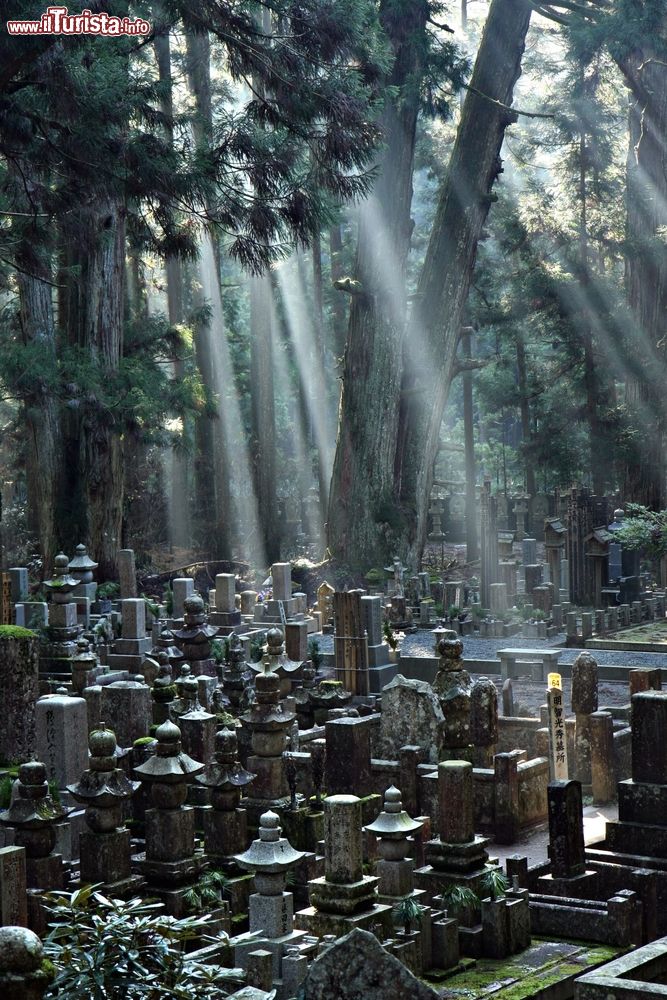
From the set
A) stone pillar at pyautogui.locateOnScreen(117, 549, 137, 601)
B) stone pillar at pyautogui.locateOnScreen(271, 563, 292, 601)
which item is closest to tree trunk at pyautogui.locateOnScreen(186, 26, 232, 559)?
stone pillar at pyautogui.locateOnScreen(271, 563, 292, 601)

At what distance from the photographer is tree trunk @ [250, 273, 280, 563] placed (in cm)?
3164

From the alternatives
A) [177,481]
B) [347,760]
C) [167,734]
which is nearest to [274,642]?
[347,760]

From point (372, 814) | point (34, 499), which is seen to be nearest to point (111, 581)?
point (34, 499)

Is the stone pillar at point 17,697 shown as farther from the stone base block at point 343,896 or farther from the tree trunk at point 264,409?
the tree trunk at point 264,409

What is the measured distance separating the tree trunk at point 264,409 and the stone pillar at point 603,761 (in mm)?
20499

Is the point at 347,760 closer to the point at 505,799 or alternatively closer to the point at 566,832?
the point at 505,799

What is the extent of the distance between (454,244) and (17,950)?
2187 cm

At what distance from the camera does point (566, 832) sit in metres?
8.70

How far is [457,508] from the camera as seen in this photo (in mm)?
37281

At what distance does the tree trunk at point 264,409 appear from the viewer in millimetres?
31641

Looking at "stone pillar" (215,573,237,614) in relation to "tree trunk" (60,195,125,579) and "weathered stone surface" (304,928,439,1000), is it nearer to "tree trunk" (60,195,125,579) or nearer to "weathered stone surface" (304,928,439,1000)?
"tree trunk" (60,195,125,579)

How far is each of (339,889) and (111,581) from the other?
1619cm

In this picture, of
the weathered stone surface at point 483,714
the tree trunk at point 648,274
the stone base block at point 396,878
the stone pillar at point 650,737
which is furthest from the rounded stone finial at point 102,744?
the tree trunk at point 648,274

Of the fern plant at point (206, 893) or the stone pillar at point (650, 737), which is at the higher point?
the stone pillar at point (650, 737)
